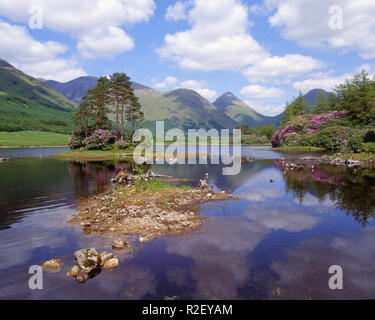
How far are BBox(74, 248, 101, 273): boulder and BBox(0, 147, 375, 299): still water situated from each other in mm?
521

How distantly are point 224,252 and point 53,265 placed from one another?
294 inches

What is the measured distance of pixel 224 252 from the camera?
10742 millimetres

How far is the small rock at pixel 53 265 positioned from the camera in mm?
9344

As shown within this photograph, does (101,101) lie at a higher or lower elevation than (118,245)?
higher

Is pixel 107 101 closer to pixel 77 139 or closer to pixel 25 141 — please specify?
pixel 77 139

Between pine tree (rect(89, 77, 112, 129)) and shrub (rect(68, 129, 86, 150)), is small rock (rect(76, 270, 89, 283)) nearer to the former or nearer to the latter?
pine tree (rect(89, 77, 112, 129))

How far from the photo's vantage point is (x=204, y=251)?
10.9 metres

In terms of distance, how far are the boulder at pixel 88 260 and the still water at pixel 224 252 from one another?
1.71ft

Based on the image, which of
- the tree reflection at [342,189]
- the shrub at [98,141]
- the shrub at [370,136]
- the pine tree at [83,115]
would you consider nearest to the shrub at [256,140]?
the shrub at [370,136]

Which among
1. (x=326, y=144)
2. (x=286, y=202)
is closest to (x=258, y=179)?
(x=286, y=202)

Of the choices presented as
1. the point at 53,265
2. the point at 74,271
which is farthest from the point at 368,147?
the point at 53,265

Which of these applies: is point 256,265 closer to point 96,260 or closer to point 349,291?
point 349,291

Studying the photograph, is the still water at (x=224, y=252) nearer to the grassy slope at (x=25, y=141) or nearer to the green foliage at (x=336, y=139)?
the green foliage at (x=336, y=139)

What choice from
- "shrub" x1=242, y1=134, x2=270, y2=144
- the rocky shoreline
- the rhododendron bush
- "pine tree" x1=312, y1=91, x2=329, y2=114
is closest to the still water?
the rocky shoreline
